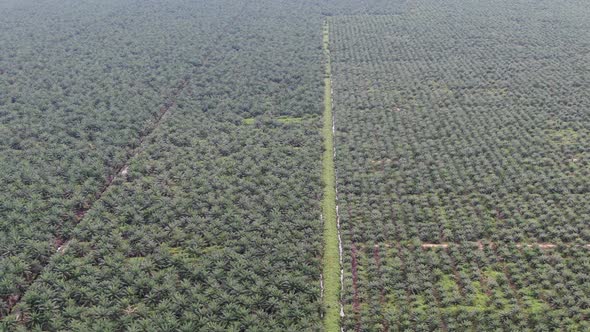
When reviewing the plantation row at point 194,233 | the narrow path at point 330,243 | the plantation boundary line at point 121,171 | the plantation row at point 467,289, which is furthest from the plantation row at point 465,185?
the plantation boundary line at point 121,171

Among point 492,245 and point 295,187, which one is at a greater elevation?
point 295,187

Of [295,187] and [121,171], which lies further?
[121,171]

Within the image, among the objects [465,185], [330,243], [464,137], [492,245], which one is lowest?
[330,243]

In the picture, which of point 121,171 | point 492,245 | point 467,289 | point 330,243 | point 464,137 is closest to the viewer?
point 467,289

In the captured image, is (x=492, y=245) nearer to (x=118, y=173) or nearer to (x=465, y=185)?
(x=465, y=185)

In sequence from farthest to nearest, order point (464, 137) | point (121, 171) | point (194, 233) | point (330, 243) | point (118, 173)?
point (464, 137) → point (121, 171) → point (118, 173) → point (194, 233) → point (330, 243)

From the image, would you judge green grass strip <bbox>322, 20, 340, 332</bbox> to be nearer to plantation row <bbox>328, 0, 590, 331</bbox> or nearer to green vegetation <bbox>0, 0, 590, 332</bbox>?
green vegetation <bbox>0, 0, 590, 332</bbox>

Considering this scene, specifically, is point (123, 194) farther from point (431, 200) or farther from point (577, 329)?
point (577, 329)

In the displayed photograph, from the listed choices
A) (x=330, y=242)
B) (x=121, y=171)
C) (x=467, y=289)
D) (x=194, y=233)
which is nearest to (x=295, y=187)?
(x=330, y=242)
